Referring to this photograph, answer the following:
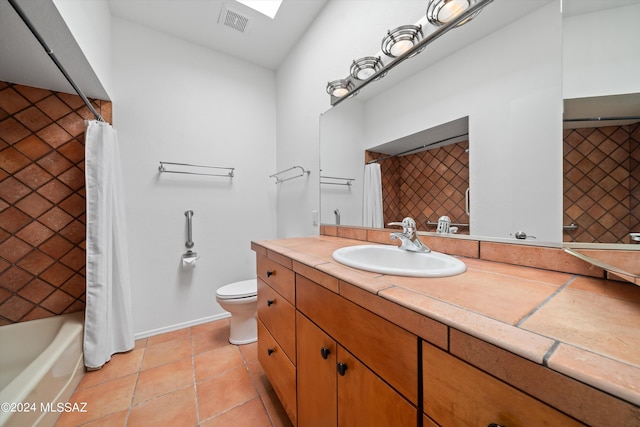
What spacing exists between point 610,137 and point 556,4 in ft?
1.60

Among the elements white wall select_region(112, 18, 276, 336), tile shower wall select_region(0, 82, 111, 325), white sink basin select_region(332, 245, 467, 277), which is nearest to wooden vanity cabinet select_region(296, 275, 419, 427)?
white sink basin select_region(332, 245, 467, 277)

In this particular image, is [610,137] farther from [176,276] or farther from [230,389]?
[176,276]

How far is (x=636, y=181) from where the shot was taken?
0.60 m

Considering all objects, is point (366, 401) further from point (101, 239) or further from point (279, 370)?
point (101, 239)

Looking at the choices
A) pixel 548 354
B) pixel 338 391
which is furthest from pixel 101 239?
pixel 548 354

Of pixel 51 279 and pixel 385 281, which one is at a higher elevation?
pixel 385 281

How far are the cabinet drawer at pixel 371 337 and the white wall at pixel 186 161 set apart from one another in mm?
1765

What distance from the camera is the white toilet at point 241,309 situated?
1.77m

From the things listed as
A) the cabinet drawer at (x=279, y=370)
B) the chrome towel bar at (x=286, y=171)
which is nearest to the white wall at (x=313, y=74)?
the chrome towel bar at (x=286, y=171)

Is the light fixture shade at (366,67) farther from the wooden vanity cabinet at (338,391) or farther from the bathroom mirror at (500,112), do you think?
the wooden vanity cabinet at (338,391)

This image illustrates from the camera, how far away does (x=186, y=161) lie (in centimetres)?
214

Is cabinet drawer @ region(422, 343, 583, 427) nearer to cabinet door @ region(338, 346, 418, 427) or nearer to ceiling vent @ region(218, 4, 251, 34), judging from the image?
cabinet door @ region(338, 346, 418, 427)

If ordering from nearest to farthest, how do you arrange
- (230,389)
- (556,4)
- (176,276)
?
(556,4) < (230,389) < (176,276)

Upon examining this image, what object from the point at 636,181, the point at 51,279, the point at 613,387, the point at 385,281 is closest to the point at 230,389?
the point at 385,281
